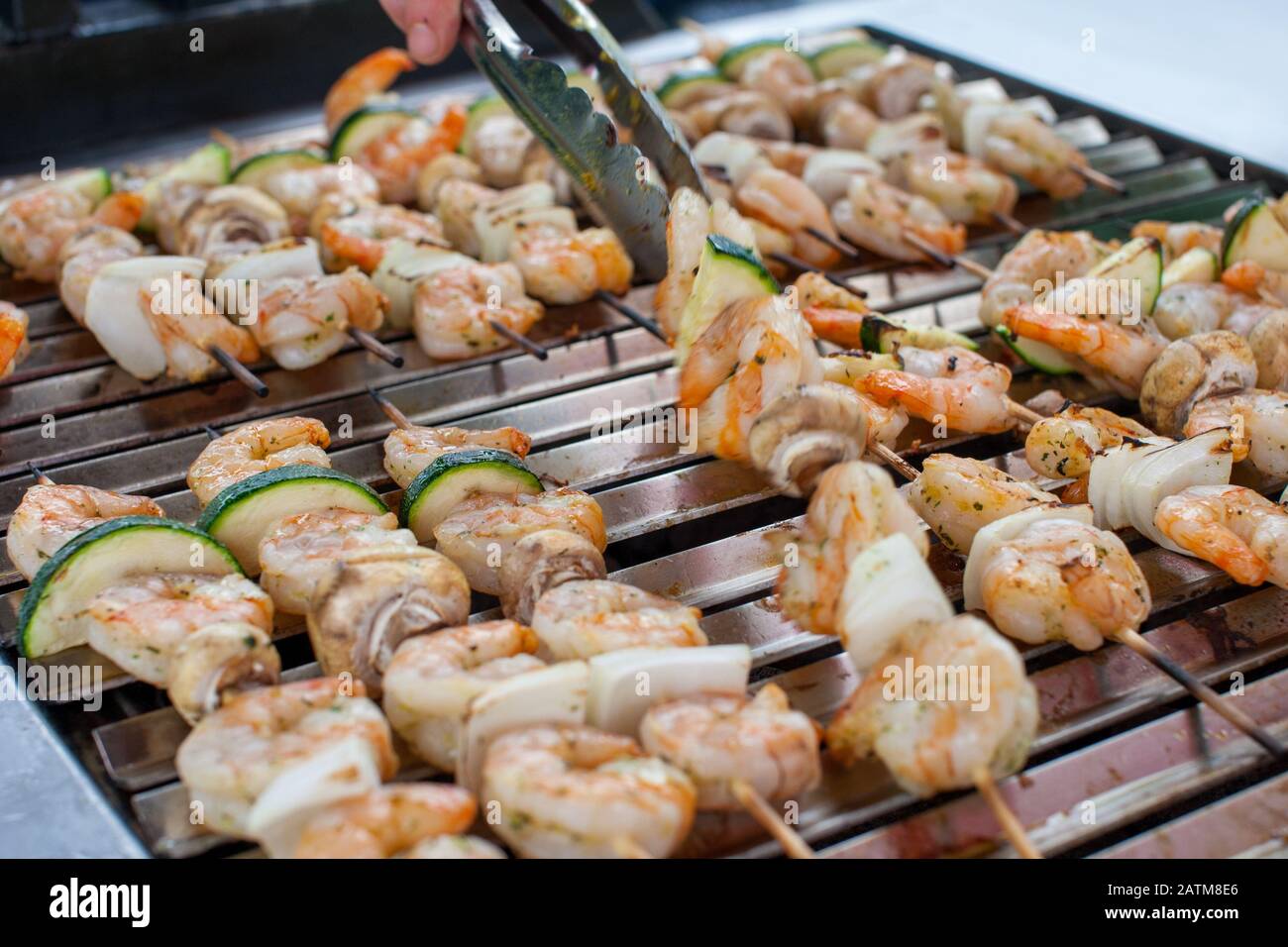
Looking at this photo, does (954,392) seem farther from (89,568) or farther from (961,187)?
(89,568)

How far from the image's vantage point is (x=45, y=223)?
5.28 metres

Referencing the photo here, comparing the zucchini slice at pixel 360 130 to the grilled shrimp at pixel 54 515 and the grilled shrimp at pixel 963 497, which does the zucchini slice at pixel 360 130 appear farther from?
the grilled shrimp at pixel 963 497

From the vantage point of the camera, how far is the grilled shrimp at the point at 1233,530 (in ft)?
11.1

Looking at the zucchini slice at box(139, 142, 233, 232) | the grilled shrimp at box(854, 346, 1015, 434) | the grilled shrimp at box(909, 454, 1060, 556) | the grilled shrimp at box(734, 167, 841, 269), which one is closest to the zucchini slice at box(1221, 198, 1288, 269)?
the grilled shrimp at box(854, 346, 1015, 434)

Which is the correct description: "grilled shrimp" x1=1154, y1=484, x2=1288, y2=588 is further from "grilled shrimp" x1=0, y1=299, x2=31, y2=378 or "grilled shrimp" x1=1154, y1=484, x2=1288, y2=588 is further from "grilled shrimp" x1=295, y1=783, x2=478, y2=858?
"grilled shrimp" x1=0, y1=299, x2=31, y2=378

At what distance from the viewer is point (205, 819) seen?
9.00ft

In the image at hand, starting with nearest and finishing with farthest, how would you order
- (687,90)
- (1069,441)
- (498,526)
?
(498,526)
(1069,441)
(687,90)

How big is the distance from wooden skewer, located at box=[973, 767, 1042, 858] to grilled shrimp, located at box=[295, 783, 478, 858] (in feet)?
3.39

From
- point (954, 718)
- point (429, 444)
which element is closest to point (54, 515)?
A: point (429, 444)

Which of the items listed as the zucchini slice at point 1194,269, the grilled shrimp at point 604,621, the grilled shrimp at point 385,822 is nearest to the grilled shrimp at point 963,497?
the grilled shrimp at point 604,621

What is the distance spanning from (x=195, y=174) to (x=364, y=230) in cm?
102

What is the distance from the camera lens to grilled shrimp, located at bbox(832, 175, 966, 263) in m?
5.35
